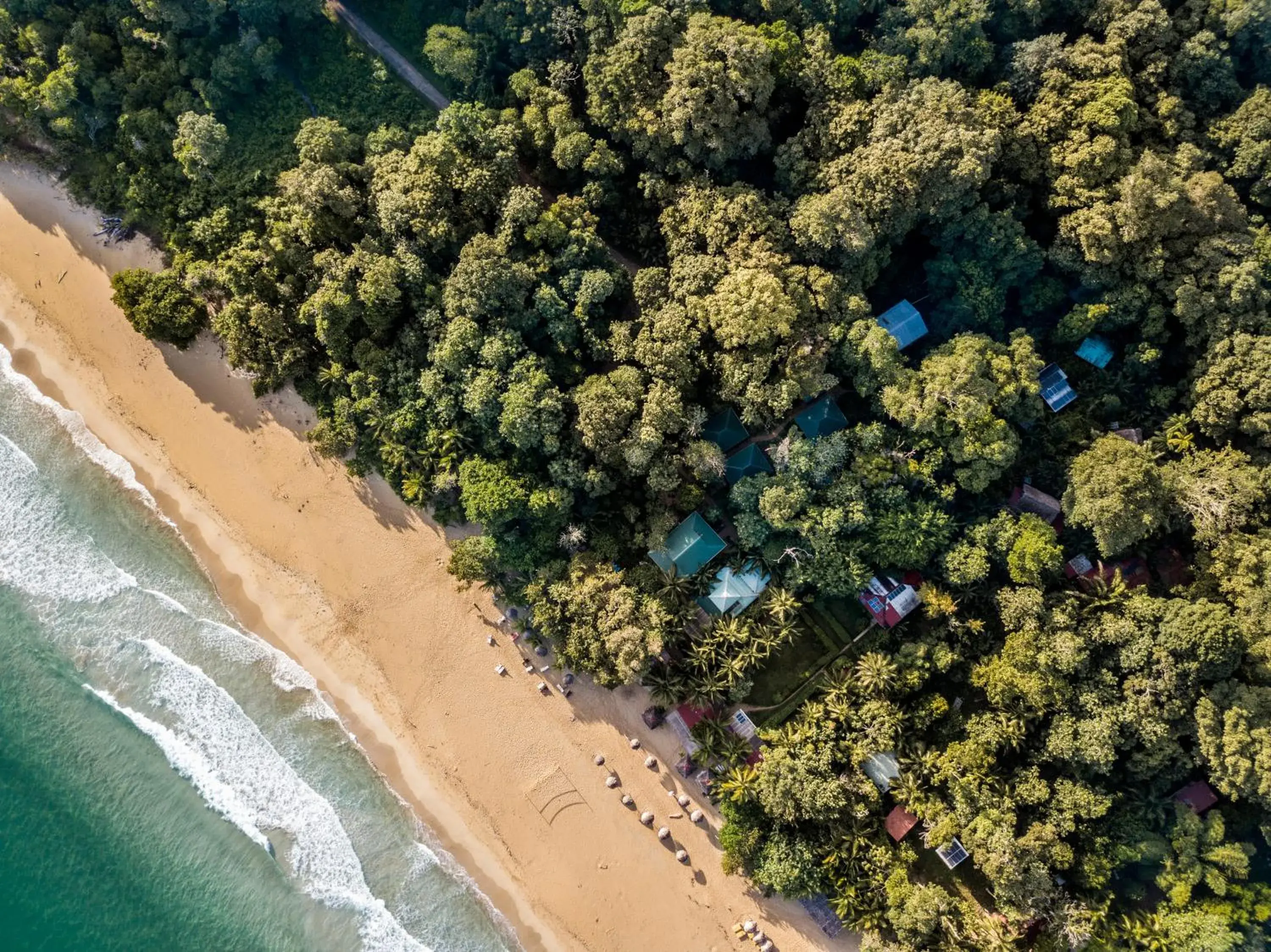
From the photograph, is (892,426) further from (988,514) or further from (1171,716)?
(1171,716)

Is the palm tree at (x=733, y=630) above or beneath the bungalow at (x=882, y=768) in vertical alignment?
above

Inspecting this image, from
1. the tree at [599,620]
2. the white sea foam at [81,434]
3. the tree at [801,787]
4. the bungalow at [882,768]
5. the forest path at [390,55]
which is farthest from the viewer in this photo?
the white sea foam at [81,434]

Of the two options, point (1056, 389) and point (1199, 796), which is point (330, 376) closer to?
point (1056, 389)

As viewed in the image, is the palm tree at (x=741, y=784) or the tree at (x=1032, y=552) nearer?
the tree at (x=1032, y=552)

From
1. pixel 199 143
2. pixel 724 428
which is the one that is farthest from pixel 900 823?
pixel 199 143

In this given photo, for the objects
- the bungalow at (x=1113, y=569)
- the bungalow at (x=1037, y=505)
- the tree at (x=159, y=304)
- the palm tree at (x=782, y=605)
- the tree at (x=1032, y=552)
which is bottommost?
the bungalow at (x=1113, y=569)

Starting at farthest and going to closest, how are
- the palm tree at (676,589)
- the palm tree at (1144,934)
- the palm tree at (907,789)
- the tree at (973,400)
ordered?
1. the palm tree at (676,589)
2. the palm tree at (907,789)
3. the tree at (973,400)
4. the palm tree at (1144,934)

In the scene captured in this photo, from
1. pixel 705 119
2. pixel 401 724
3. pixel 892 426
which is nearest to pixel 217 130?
pixel 705 119

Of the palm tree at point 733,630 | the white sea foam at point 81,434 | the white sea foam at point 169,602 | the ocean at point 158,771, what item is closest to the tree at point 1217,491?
the palm tree at point 733,630

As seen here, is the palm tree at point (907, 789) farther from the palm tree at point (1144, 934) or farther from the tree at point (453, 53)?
the tree at point (453, 53)
